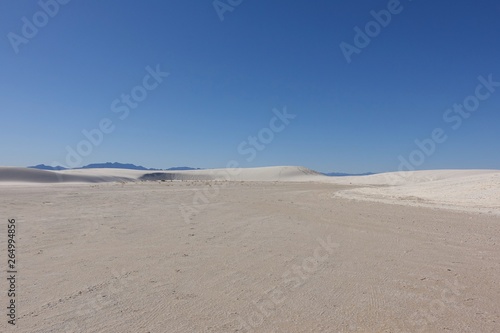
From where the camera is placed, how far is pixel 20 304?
4320mm

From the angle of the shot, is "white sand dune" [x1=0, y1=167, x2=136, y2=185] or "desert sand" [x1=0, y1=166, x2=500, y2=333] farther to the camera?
"white sand dune" [x1=0, y1=167, x2=136, y2=185]

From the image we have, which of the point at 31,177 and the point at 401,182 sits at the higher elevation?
the point at 31,177

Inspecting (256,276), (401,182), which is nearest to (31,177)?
(256,276)

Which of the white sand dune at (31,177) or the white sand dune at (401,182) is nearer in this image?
the white sand dune at (401,182)

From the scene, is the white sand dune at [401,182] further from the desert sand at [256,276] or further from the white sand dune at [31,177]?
the desert sand at [256,276]

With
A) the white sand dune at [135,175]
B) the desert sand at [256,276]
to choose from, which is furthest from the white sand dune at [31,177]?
the desert sand at [256,276]

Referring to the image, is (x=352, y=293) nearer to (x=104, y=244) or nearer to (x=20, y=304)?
(x=20, y=304)

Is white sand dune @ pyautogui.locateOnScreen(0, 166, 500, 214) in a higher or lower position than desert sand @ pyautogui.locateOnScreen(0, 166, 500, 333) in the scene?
higher

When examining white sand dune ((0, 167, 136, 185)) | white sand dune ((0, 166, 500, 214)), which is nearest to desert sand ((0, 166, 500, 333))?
white sand dune ((0, 166, 500, 214))

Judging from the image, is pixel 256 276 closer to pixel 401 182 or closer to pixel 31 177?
pixel 31 177

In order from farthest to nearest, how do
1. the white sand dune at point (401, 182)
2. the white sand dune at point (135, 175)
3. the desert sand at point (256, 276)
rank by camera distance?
the white sand dune at point (135, 175), the white sand dune at point (401, 182), the desert sand at point (256, 276)

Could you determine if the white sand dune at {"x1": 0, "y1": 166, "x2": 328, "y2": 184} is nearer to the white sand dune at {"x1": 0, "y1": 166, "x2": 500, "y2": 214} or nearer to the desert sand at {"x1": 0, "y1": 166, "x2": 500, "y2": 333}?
the white sand dune at {"x1": 0, "y1": 166, "x2": 500, "y2": 214}

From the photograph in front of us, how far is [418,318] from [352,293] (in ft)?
3.17

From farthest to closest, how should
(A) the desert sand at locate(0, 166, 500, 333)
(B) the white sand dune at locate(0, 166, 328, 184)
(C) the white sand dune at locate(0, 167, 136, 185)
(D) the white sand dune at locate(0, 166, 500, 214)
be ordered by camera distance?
(B) the white sand dune at locate(0, 166, 328, 184), (C) the white sand dune at locate(0, 167, 136, 185), (D) the white sand dune at locate(0, 166, 500, 214), (A) the desert sand at locate(0, 166, 500, 333)
